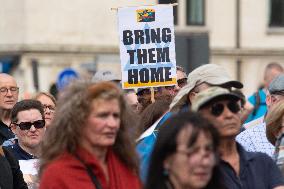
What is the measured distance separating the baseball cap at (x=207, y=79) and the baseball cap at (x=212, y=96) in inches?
22.1

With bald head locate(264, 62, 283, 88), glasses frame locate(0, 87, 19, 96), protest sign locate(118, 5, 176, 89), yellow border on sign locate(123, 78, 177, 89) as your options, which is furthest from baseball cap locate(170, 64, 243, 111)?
bald head locate(264, 62, 283, 88)

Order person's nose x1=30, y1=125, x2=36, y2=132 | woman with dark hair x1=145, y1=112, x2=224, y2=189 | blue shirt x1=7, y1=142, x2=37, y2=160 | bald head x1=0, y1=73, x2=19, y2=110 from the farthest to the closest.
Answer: bald head x1=0, y1=73, x2=19, y2=110 < person's nose x1=30, y1=125, x2=36, y2=132 < blue shirt x1=7, y1=142, x2=37, y2=160 < woman with dark hair x1=145, y1=112, x2=224, y2=189

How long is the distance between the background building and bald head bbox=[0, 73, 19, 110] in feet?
57.8

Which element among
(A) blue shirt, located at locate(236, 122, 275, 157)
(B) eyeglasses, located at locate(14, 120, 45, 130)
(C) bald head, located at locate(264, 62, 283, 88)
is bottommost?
(C) bald head, located at locate(264, 62, 283, 88)

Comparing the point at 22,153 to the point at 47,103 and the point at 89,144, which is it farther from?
the point at 89,144

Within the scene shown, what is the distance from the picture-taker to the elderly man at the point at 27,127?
1116cm

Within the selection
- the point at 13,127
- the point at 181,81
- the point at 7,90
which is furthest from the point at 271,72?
the point at 13,127

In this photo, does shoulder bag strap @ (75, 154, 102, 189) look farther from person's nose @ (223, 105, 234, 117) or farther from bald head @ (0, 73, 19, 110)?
bald head @ (0, 73, 19, 110)

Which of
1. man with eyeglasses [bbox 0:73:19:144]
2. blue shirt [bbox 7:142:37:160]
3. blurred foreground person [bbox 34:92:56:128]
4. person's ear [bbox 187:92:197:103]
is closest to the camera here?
person's ear [bbox 187:92:197:103]

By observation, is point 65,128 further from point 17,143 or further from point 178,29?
point 178,29

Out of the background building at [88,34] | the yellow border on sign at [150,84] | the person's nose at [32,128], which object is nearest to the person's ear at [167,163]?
the person's nose at [32,128]

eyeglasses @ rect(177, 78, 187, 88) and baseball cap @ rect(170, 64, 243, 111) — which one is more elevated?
baseball cap @ rect(170, 64, 243, 111)

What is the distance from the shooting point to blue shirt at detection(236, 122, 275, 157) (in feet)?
31.7

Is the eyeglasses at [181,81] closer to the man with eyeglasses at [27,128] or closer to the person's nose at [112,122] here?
the man with eyeglasses at [27,128]
